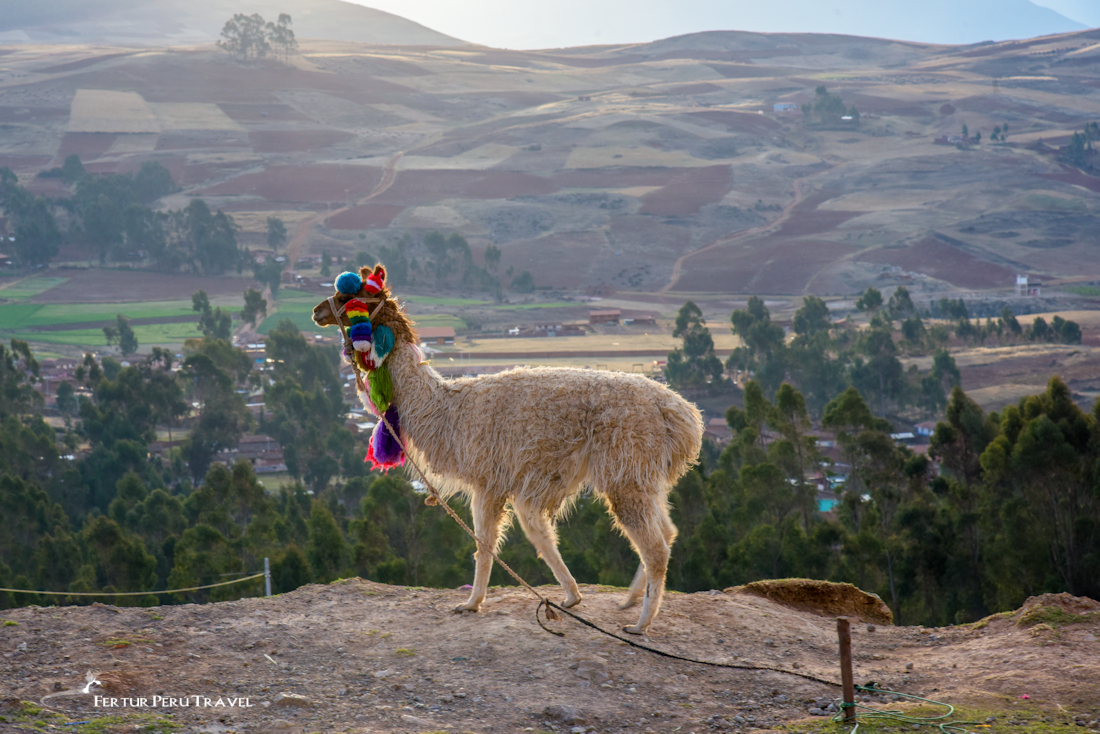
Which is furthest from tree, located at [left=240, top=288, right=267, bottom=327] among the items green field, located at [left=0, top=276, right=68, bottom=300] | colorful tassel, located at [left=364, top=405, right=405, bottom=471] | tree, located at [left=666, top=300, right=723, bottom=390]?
colorful tassel, located at [left=364, top=405, right=405, bottom=471]

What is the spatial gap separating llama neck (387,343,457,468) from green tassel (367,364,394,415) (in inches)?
1.9

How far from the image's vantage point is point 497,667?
7.35 metres

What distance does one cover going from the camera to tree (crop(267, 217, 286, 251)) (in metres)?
95.9

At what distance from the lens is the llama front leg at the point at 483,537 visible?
8562 millimetres

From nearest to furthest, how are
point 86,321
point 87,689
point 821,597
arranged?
point 87,689, point 821,597, point 86,321

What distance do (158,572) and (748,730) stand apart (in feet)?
68.3

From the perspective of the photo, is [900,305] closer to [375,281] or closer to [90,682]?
[375,281]

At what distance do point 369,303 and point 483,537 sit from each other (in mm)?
2383

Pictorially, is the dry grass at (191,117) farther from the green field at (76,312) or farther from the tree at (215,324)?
the tree at (215,324)

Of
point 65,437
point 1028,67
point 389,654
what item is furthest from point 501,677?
point 1028,67

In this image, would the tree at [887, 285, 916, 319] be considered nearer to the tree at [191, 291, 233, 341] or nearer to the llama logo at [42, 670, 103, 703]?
the tree at [191, 291, 233, 341]

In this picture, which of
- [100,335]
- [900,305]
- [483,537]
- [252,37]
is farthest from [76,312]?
[252,37]

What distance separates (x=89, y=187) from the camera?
103 m

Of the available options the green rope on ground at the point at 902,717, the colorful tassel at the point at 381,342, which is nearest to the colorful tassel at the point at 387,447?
the colorful tassel at the point at 381,342
